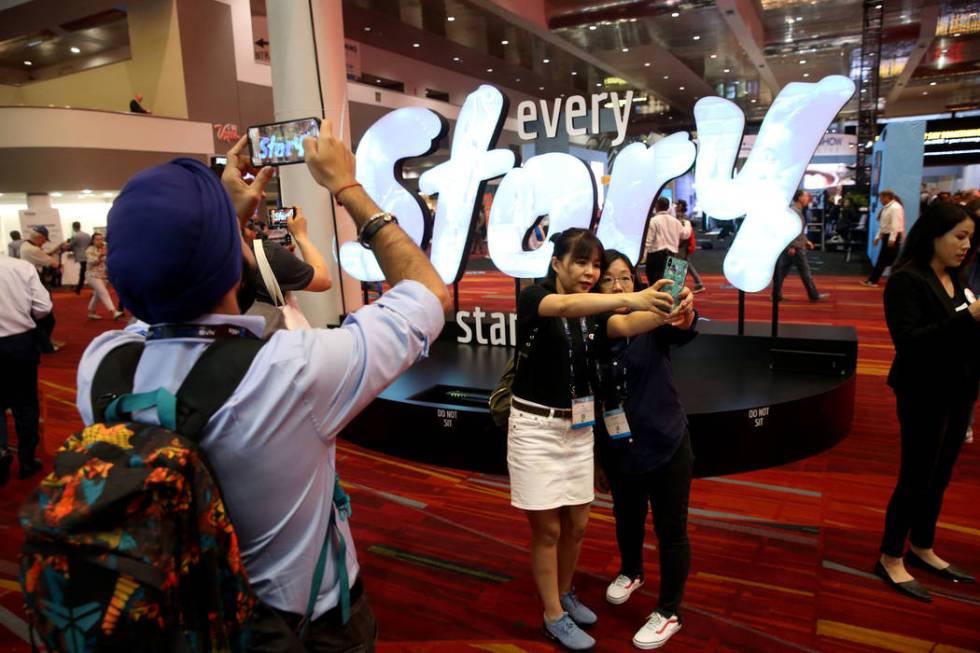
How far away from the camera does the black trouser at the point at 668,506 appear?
2355mm

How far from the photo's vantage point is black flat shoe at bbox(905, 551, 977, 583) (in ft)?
9.10

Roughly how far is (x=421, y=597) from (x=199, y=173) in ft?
7.63

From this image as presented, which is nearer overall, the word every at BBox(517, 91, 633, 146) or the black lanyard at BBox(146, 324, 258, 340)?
the black lanyard at BBox(146, 324, 258, 340)

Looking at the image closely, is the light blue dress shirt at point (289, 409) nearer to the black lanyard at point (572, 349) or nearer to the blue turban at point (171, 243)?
the blue turban at point (171, 243)

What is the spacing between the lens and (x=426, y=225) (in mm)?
5023

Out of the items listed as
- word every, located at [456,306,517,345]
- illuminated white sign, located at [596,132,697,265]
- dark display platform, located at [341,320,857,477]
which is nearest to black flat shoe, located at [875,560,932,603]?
dark display platform, located at [341,320,857,477]

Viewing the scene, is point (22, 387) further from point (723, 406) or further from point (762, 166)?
point (762, 166)

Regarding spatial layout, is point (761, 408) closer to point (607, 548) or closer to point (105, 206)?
point (607, 548)

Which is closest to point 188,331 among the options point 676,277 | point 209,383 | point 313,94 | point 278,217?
point 209,383

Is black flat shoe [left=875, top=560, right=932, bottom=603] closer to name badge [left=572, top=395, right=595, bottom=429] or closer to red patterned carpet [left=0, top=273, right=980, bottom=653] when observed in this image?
red patterned carpet [left=0, top=273, right=980, bottom=653]

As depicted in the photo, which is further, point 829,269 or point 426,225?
point 829,269

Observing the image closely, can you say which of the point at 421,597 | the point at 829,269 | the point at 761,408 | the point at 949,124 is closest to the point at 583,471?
the point at 421,597

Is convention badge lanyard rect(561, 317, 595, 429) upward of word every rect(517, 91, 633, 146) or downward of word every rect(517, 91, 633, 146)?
downward

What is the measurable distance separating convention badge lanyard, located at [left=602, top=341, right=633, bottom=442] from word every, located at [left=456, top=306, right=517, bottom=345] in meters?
3.19
